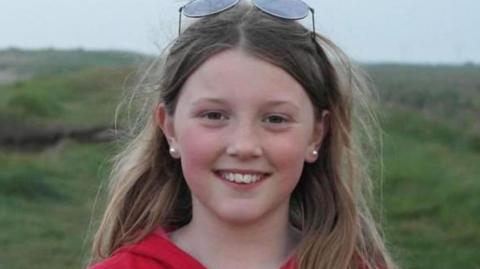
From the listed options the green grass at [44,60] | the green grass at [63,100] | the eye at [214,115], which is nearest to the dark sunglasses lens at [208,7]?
the eye at [214,115]

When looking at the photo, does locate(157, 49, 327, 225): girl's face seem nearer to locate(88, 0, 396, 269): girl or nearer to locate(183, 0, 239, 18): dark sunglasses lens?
locate(88, 0, 396, 269): girl

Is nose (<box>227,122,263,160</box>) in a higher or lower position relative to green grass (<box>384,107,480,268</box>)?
higher

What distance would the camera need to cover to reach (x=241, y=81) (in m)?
2.15

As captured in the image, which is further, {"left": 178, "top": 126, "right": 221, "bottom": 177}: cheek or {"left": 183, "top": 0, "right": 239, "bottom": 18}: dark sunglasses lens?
{"left": 183, "top": 0, "right": 239, "bottom": 18}: dark sunglasses lens

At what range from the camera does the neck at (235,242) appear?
226cm

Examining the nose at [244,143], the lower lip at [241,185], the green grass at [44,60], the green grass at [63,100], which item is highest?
the nose at [244,143]

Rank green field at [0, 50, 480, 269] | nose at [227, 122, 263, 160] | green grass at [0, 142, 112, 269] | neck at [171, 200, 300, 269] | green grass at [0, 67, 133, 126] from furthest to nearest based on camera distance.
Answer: green grass at [0, 67, 133, 126] < green grass at [0, 142, 112, 269] < green field at [0, 50, 480, 269] < neck at [171, 200, 300, 269] < nose at [227, 122, 263, 160]

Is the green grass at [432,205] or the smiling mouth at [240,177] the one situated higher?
the smiling mouth at [240,177]

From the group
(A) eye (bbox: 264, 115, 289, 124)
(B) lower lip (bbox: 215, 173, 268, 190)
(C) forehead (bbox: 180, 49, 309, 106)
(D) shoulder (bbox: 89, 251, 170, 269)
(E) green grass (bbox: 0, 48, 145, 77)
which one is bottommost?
(E) green grass (bbox: 0, 48, 145, 77)

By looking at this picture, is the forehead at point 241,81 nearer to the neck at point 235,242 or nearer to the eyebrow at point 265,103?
the eyebrow at point 265,103

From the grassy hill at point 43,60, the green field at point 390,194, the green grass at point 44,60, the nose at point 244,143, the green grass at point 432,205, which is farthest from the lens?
the green grass at point 44,60

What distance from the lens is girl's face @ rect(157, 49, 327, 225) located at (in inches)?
84.3

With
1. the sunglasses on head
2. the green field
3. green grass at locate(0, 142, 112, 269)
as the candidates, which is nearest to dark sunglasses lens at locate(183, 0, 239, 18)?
the sunglasses on head

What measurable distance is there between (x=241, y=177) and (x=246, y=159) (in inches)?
1.7
